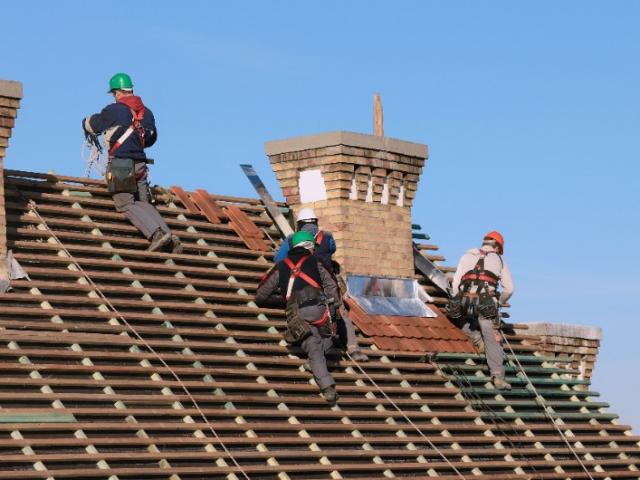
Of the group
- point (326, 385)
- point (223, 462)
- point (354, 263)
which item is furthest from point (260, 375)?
point (354, 263)

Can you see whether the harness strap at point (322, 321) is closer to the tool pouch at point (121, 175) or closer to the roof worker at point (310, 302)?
the roof worker at point (310, 302)

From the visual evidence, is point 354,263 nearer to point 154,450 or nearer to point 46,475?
point 154,450

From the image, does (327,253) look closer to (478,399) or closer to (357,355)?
(357,355)

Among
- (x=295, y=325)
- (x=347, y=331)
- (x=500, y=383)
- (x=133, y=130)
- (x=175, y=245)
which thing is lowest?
(x=295, y=325)

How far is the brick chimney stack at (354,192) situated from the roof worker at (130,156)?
2.46 m

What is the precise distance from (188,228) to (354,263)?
2.12m

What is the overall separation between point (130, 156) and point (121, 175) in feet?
0.85

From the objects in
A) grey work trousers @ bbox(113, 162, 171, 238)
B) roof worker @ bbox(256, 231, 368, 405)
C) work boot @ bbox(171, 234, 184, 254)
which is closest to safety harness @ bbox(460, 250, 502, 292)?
roof worker @ bbox(256, 231, 368, 405)

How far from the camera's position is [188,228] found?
17.7 m

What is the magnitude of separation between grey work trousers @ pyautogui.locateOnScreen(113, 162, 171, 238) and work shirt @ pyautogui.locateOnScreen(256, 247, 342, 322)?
1178mm

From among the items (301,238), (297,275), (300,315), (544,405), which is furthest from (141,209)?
(544,405)

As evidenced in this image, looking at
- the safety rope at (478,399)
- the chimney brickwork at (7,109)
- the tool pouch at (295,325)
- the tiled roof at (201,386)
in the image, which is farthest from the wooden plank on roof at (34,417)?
the safety rope at (478,399)

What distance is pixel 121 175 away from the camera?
55.0 feet

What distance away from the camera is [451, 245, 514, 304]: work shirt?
18.5 metres
